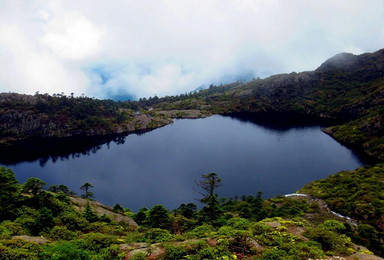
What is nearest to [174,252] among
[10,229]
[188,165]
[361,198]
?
[10,229]

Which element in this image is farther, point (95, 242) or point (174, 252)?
point (95, 242)

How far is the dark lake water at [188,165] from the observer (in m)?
91.6

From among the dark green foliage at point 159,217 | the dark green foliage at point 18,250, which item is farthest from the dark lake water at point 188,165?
the dark green foliage at point 18,250

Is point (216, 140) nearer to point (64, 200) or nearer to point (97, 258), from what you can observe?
point (64, 200)

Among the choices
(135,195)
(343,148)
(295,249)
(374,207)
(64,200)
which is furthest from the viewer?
(343,148)

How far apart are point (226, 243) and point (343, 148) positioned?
14003cm

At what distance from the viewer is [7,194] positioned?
32.2m

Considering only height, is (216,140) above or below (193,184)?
above

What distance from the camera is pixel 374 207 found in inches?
2254

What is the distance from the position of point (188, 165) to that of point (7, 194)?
87.4 metres

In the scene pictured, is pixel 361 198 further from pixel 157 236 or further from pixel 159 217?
pixel 157 236

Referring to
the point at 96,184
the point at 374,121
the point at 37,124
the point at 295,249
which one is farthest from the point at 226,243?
the point at 37,124

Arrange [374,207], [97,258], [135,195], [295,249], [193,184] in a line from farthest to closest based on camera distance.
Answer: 1. [193,184]
2. [135,195]
3. [374,207]
4. [295,249]
5. [97,258]

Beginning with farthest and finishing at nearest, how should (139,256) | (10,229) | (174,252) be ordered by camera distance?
(10,229) → (174,252) → (139,256)
